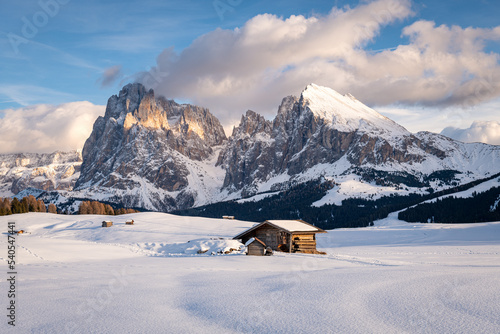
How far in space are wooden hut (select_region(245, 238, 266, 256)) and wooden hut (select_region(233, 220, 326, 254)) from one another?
4.33 meters

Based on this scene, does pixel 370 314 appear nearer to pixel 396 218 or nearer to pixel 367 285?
pixel 367 285

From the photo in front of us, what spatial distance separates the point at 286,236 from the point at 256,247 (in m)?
7.10

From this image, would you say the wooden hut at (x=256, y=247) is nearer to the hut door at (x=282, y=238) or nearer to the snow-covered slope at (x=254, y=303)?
the hut door at (x=282, y=238)

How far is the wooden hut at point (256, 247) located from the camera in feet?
138

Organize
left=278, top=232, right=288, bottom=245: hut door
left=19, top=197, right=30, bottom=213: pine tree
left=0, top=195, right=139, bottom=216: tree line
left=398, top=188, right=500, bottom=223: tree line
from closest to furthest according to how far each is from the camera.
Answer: left=278, top=232, right=288, bottom=245: hut door, left=0, top=195, right=139, bottom=216: tree line, left=19, top=197, right=30, bottom=213: pine tree, left=398, top=188, right=500, bottom=223: tree line

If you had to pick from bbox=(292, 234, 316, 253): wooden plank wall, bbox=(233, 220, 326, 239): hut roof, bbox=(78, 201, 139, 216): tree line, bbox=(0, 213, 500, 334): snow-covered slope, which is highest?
bbox=(78, 201, 139, 216): tree line

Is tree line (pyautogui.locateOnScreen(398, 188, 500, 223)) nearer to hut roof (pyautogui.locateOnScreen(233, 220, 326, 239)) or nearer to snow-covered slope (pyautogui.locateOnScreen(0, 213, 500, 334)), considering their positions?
hut roof (pyautogui.locateOnScreen(233, 220, 326, 239))

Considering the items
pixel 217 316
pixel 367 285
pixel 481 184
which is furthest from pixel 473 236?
pixel 481 184

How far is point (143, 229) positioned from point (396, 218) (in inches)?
5181

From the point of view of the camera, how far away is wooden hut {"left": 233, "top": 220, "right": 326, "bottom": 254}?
47406mm

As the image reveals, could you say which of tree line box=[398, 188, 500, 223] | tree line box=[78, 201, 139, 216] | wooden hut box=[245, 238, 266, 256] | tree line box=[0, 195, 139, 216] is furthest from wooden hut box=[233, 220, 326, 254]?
tree line box=[398, 188, 500, 223]

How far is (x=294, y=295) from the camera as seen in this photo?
52.6 ft

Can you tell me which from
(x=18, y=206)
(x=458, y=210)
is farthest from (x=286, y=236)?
(x=458, y=210)

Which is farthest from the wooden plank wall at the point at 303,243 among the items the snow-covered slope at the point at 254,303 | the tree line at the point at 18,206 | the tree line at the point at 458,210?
the tree line at the point at 458,210
